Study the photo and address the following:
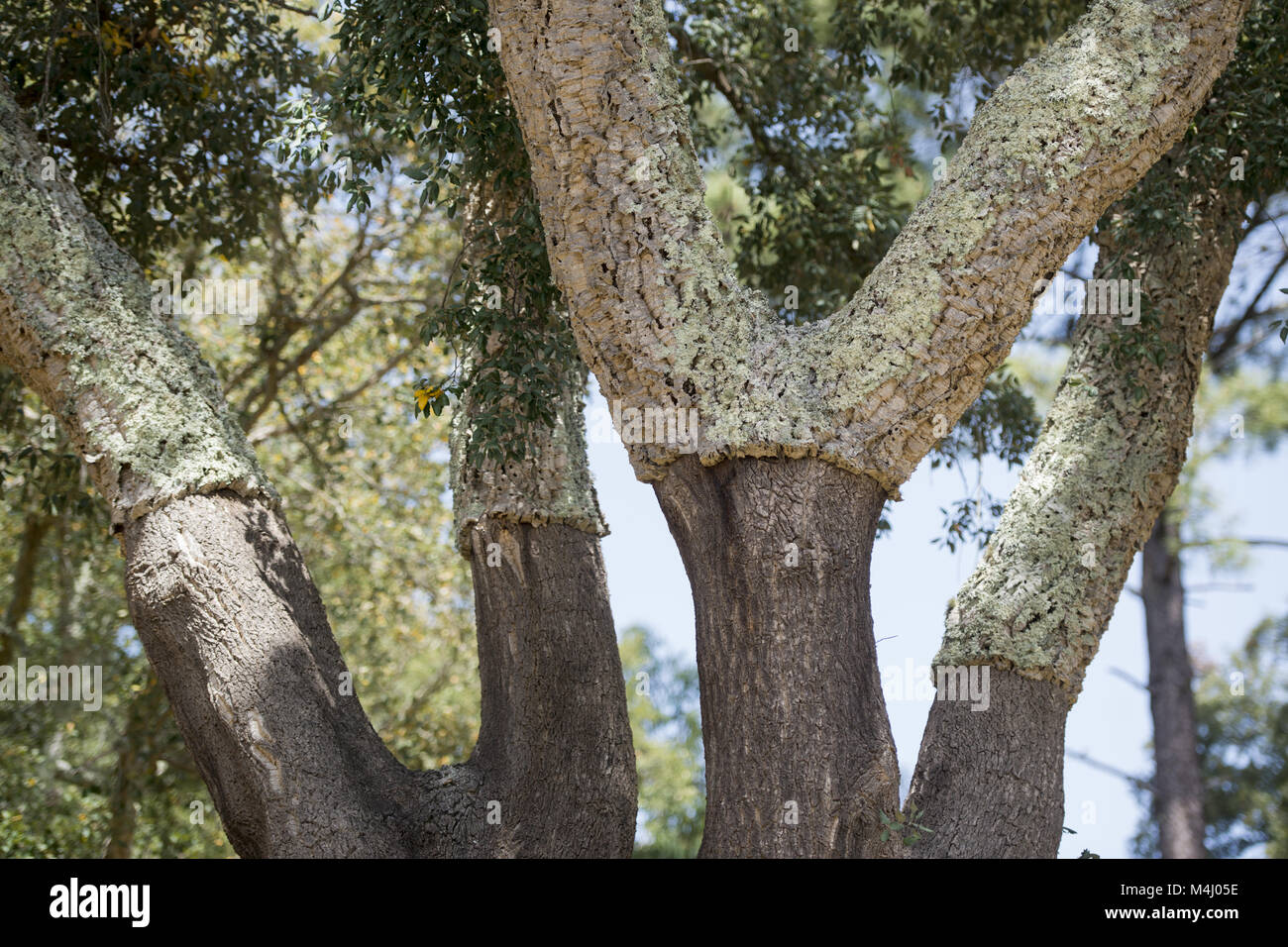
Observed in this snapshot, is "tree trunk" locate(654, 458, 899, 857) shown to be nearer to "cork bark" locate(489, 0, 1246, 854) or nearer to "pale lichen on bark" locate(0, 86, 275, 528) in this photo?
"cork bark" locate(489, 0, 1246, 854)

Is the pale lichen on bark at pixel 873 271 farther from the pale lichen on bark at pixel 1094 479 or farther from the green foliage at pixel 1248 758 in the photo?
the green foliage at pixel 1248 758

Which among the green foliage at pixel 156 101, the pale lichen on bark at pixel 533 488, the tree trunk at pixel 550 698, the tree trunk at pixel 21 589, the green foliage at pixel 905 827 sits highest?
the green foliage at pixel 156 101

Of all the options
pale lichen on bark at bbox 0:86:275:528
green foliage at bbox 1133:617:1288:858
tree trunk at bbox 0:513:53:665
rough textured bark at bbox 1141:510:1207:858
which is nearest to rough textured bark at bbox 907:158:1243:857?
pale lichen on bark at bbox 0:86:275:528

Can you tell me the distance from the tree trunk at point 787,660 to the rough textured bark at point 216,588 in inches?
30.0

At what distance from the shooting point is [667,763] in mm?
17156

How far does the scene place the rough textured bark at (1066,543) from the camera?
13.7ft

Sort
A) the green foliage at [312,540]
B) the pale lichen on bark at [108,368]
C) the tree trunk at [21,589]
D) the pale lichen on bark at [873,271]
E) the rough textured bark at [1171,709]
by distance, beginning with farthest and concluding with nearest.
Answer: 1. the rough textured bark at [1171,709]
2. the green foliage at [312,540]
3. the tree trunk at [21,589]
4. the pale lichen on bark at [108,368]
5. the pale lichen on bark at [873,271]

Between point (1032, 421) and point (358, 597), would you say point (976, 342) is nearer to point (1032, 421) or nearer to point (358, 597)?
point (1032, 421)

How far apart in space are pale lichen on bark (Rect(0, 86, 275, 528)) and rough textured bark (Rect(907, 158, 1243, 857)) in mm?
2607

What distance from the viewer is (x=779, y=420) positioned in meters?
3.65

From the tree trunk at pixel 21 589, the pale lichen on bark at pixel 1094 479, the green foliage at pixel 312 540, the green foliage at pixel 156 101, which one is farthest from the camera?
the green foliage at pixel 312 540

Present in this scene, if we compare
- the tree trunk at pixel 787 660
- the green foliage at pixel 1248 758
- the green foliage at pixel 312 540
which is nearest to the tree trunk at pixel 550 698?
the tree trunk at pixel 787 660
